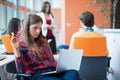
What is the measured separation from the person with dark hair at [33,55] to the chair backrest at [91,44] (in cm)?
34

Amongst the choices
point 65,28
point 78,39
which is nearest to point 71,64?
point 78,39

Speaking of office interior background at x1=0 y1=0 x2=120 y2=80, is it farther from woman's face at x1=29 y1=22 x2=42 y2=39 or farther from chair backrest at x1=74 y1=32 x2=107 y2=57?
woman's face at x1=29 y1=22 x2=42 y2=39

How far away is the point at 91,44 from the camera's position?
2.51 metres

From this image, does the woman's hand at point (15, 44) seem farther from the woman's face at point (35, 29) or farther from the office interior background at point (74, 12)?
the office interior background at point (74, 12)

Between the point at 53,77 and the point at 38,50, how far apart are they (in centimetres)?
Result: 35

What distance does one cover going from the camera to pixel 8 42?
307 cm

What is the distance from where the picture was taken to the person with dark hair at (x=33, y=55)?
2.21m

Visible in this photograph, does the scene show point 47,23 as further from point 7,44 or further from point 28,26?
point 28,26

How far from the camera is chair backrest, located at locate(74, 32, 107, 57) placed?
2.50 metres

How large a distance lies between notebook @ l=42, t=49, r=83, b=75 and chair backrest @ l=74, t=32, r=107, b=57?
0.94 ft

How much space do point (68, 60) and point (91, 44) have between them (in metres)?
0.40

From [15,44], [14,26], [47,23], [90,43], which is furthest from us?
[47,23]

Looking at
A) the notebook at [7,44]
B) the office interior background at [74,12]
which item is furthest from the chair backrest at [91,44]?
the office interior background at [74,12]

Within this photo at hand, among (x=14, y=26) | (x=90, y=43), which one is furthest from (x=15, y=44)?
(x=14, y=26)
